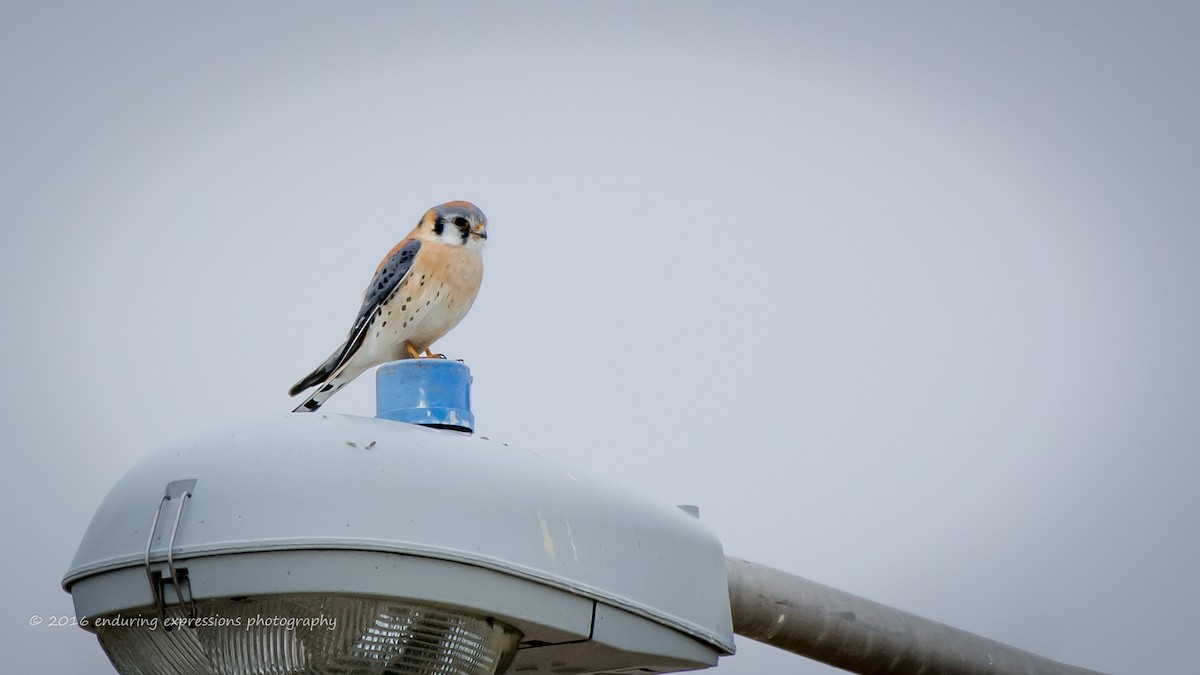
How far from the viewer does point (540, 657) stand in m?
1.56

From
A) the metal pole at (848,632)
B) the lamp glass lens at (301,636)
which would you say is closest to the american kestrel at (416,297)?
the metal pole at (848,632)

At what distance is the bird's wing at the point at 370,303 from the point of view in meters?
2.76

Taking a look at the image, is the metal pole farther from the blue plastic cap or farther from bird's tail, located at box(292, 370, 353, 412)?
bird's tail, located at box(292, 370, 353, 412)

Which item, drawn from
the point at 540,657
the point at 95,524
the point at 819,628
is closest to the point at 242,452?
the point at 95,524

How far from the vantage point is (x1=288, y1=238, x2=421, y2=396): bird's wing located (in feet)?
9.07

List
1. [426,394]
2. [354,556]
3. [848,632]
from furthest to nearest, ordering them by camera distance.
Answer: [848,632] → [426,394] → [354,556]

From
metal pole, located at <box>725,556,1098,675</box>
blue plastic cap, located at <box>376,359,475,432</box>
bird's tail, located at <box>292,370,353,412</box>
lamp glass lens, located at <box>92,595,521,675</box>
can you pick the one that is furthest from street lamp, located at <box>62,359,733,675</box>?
bird's tail, located at <box>292,370,353,412</box>

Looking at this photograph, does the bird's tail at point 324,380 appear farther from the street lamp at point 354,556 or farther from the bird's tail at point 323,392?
the street lamp at point 354,556

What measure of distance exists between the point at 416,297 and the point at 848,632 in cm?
125

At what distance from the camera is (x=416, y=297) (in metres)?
2.77

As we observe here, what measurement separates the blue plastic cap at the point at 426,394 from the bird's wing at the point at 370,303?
118 centimetres

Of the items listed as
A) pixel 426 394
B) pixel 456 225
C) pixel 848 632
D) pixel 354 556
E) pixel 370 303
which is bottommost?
pixel 848 632

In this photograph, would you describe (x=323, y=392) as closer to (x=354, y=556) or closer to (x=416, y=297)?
(x=416, y=297)

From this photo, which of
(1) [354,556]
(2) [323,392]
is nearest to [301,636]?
(1) [354,556]
